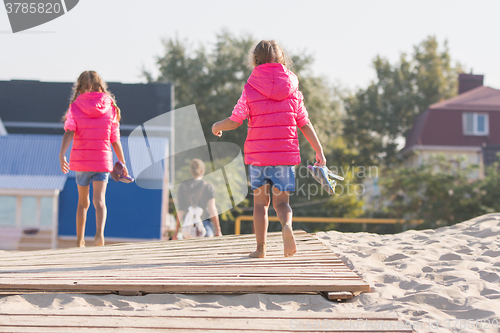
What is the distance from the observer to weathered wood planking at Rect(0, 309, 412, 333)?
2.11m

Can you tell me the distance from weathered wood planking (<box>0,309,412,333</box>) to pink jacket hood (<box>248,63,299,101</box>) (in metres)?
1.70

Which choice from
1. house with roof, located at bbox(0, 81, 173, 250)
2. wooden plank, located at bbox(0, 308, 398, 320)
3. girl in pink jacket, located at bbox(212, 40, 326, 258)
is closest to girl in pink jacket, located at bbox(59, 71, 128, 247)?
girl in pink jacket, located at bbox(212, 40, 326, 258)

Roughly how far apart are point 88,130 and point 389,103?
95.6 feet

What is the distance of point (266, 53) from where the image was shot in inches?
142

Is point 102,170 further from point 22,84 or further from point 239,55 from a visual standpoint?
point 239,55

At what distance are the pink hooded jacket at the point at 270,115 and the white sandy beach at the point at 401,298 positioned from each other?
987mm

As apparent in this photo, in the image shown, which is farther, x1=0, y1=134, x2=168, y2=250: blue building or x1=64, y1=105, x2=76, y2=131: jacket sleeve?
x1=0, y1=134, x2=168, y2=250: blue building

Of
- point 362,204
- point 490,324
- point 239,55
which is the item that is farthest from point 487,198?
point 239,55

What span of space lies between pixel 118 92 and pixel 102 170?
1211cm

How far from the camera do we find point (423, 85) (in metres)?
31.9

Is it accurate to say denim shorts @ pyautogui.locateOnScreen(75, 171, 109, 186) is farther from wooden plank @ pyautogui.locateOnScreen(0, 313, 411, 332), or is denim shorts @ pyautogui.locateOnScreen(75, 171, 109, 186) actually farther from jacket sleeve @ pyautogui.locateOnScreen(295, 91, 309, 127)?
wooden plank @ pyautogui.locateOnScreen(0, 313, 411, 332)

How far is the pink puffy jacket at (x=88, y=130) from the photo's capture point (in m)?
4.51

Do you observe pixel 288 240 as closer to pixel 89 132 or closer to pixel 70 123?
pixel 89 132

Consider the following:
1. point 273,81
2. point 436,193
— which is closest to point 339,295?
point 273,81
